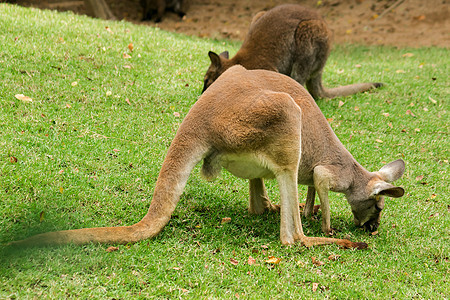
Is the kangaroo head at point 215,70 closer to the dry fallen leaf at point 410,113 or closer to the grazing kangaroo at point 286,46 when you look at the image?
the grazing kangaroo at point 286,46

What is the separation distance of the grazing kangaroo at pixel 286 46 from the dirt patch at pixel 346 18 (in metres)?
4.92

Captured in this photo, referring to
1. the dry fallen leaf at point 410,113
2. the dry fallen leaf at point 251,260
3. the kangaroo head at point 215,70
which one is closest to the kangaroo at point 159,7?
the kangaroo head at point 215,70

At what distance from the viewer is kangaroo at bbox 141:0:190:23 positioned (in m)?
14.2

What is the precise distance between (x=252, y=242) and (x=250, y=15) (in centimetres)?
1153

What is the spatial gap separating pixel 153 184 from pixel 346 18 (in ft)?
35.9

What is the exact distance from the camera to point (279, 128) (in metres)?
3.48

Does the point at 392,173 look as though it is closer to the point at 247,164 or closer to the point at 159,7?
the point at 247,164

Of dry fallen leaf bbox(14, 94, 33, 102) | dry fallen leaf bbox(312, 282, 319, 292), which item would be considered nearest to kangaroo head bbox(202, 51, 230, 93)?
dry fallen leaf bbox(14, 94, 33, 102)

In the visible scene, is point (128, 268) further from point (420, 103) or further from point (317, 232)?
point (420, 103)

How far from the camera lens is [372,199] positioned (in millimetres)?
4117

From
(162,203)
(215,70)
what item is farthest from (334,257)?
(215,70)

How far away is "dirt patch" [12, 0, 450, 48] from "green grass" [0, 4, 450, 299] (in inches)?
156

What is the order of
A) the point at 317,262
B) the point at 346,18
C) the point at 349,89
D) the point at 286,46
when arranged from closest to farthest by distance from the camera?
1. the point at 317,262
2. the point at 286,46
3. the point at 349,89
4. the point at 346,18

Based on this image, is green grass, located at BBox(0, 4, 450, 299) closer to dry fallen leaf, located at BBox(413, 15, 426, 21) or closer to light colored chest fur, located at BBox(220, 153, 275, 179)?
light colored chest fur, located at BBox(220, 153, 275, 179)
